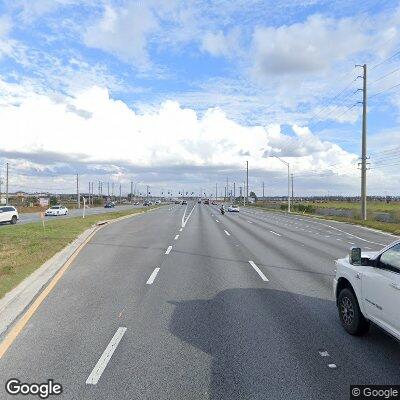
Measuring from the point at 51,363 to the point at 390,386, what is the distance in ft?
13.3

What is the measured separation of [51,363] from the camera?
5.36m

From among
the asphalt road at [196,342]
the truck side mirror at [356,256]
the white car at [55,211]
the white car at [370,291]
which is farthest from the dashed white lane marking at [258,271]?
the white car at [55,211]

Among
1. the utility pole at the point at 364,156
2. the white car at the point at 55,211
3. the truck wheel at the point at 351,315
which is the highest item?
the utility pole at the point at 364,156

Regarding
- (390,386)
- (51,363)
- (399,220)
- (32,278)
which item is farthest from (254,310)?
(399,220)

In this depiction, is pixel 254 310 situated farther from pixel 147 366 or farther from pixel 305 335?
pixel 147 366

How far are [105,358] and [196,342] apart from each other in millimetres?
1326

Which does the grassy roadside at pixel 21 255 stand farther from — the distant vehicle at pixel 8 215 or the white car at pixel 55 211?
the white car at pixel 55 211

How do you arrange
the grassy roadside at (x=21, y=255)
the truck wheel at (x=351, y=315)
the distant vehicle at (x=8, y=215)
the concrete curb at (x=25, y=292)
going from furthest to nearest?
the distant vehicle at (x=8, y=215), the grassy roadside at (x=21, y=255), the concrete curb at (x=25, y=292), the truck wheel at (x=351, y=315)

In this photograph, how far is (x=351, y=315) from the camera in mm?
6508

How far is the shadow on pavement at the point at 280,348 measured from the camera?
15.7 feet

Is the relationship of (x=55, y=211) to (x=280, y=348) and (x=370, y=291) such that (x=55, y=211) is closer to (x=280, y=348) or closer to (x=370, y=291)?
(x=280, y=348)

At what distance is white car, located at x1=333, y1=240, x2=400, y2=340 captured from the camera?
5.32 m

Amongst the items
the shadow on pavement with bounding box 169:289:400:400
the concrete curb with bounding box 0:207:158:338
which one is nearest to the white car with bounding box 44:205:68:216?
the concrete curb with bounding box 0:207:158:338

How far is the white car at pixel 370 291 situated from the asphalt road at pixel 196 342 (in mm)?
334
